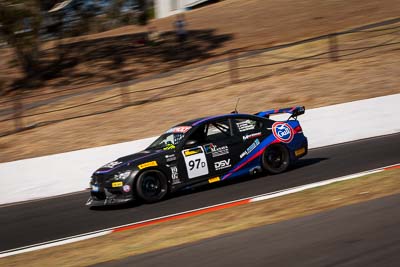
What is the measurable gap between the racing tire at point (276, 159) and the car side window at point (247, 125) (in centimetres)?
48

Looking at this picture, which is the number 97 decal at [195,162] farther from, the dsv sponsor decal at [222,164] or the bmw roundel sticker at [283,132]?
the bmw roundel sticker at [283,132]

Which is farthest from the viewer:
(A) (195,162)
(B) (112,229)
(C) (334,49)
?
(C) (334,49)

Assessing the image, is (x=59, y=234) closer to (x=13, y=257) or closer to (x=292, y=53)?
(x=13, y=257)

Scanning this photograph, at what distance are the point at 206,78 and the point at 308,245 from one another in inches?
693

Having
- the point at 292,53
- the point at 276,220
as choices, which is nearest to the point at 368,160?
the point at 276,220

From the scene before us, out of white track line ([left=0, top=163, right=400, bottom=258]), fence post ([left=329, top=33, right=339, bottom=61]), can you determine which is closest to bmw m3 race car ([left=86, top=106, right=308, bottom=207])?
white track line ([left=0, top=163, right=400, bottom=258])

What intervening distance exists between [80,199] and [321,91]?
30.6 ft

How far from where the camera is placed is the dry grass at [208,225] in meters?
7.49

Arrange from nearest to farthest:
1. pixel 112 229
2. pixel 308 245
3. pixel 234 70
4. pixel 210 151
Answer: pixel 308 245, pixel 112 229, pixel 210 151, pixel 234 70

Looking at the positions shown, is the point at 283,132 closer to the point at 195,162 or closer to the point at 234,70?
the point at 195,162

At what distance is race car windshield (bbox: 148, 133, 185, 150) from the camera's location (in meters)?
11.5

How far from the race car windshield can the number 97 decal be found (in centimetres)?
28

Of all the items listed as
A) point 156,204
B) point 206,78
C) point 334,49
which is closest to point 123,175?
point 156,204

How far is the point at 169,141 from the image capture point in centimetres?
1166
